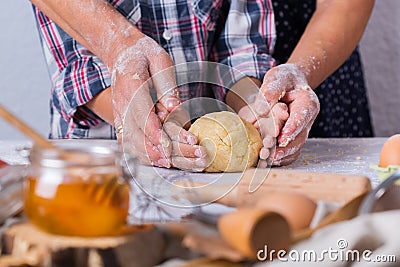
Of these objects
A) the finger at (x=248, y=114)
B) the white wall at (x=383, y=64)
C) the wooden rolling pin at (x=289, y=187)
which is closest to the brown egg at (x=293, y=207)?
the wooden rolling pin at (x=289, y=187)

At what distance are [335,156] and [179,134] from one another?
304 mm

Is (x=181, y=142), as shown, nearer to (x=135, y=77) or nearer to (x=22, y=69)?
(x=135, y=77)

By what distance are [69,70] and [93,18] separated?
0.19m

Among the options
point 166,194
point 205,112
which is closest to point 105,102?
point 205,112

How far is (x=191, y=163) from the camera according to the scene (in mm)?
868

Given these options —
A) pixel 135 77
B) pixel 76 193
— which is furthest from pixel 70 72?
pixel 76 193

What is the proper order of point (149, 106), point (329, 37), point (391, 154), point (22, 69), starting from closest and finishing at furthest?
1. point (391, 154)
2. point (149, 106)
3. point (329, 37)
4. point (22, 69)

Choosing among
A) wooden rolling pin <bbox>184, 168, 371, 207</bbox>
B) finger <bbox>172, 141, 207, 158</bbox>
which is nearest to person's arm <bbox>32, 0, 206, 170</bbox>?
finger <bbox>172, 141, 207, 158</bbox>

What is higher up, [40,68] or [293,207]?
[293,207]

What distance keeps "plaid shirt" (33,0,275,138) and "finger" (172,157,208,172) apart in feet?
0.98

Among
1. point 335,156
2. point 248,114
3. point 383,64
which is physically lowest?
point 383,64

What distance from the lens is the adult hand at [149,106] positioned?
85 centimetres

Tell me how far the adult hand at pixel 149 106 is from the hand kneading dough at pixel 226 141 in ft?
0.06

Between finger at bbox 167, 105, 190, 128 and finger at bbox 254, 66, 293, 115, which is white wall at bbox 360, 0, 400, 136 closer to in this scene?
finger at bbox 254, 66, 293, 115
